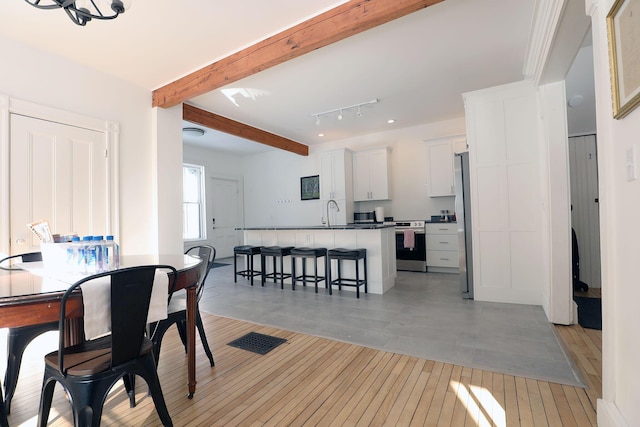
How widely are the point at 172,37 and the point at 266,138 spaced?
10.7 ft

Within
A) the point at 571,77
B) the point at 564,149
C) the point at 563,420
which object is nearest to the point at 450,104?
the point at 571,77

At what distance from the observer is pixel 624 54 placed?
3.79ft

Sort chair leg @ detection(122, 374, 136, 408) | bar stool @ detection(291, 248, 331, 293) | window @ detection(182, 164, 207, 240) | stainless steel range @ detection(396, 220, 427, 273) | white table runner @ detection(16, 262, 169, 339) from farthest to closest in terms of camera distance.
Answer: window @ detection(182, 164, 207, 240) < stainless steel range @ detection(396, 220, 427, 273) < bar stool @ detection(291, 248, 331, 293) < chair leg @ detection(122, 374, 136, 408) < white table runner @ detection(16, 262, 169, 339)

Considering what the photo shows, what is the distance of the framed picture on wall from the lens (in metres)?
7.20

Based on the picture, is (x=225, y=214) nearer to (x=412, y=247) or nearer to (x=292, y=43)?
(x=412, y=247)

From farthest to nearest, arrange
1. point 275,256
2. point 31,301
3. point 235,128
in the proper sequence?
point 235,128
point 275,256
point 31,301

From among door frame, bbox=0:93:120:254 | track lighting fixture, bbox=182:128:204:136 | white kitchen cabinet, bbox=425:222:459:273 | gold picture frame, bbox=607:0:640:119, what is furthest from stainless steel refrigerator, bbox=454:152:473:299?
track lighting fixture, bbox=182:128:204:136

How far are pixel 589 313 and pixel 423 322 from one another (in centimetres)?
177

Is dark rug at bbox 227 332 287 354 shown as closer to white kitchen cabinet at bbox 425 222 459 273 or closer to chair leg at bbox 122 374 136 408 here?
chair leg at bbox 122 374 136 408

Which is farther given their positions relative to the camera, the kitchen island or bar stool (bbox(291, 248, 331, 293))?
bar stool (bbox(291, 248, 331, 293))

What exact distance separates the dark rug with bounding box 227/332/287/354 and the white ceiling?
9.23ft

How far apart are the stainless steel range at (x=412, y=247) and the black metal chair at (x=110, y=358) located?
4.71 m

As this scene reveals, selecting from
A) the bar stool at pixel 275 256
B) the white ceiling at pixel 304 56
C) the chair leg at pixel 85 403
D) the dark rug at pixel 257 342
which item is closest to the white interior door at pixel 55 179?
the white ceiling at pixel 304 56

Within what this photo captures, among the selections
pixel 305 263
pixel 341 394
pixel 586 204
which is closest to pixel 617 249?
pixel 341 394
